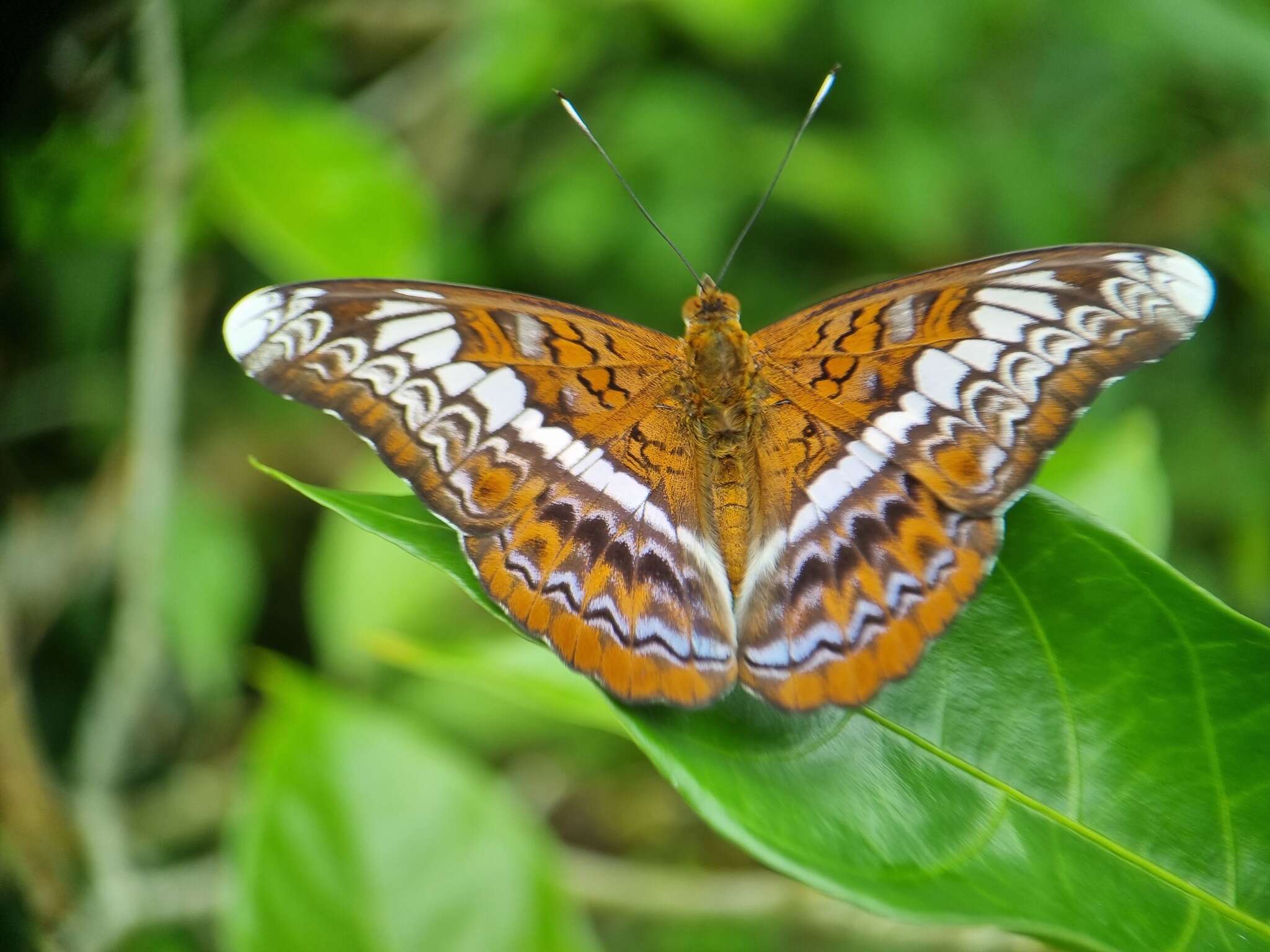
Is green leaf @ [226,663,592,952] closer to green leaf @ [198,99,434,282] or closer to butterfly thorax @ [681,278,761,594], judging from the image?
butterfly thorax @ [681,278,761,594]

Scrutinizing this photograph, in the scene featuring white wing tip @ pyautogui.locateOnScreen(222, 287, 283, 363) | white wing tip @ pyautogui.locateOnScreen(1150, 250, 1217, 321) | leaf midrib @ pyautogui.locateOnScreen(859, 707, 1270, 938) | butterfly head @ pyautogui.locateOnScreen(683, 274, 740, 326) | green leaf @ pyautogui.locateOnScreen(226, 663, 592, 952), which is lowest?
green leaf @ pyautogui.locateOnScreen(226, 663, 592, 952)

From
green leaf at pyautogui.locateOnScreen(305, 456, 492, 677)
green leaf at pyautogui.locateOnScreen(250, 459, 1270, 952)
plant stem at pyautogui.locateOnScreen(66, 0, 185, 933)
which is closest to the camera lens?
green leaf at pyautogui.locateOnScreen(250, 459, 1270, 952)

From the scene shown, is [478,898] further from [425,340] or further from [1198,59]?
[1198,59]

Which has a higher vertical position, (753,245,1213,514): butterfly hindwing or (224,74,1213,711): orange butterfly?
(753,245,1213,514): butterfly hindwing

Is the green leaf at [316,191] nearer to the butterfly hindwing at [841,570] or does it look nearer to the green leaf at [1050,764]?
the butterfly hindwing at [841,570]

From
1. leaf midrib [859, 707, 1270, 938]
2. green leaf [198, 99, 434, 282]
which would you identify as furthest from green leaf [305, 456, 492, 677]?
leaf midrib [859, 707, 1270, 938]

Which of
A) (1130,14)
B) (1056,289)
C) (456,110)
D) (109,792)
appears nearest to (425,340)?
(1056,289)

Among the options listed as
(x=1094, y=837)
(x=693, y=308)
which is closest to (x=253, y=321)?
A: (x=693, y=308)
